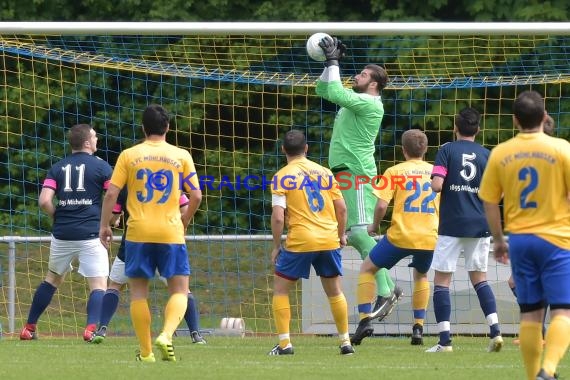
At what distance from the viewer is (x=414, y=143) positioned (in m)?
10.4

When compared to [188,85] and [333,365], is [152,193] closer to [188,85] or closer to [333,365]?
[333,365]

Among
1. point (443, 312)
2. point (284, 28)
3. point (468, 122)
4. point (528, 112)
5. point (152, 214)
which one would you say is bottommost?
point (443, 312)

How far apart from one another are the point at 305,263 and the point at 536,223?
2.74m

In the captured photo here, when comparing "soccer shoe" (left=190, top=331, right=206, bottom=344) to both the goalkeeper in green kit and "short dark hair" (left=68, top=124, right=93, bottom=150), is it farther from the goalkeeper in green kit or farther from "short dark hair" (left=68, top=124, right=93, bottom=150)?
"short dark hair" (left=68, top=124, right=93, bottom=150)

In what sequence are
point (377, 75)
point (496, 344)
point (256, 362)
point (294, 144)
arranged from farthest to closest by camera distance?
point (377, 75)
point (496, 344)
point (294, 144)
point (256, 362)

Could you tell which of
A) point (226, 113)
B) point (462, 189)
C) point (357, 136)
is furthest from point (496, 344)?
point (226, 113)

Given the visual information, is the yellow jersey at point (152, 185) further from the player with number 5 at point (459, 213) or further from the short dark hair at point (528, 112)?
the short dark hair at point (528, 112)

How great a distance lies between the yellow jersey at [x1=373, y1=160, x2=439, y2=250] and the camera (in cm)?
1019

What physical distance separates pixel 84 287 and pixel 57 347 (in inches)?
223

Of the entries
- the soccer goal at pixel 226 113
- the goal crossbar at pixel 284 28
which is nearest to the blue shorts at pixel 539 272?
the goal crossbar at pixel 284 28

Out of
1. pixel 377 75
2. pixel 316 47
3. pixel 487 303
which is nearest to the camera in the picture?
pixel 487 303

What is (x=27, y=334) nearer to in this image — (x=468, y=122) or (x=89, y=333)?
(x=89, y=333)

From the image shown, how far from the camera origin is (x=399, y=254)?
33.5ft

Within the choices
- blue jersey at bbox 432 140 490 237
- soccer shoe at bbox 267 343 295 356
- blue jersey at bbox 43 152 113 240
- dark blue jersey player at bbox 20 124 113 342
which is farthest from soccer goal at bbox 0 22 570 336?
soccer shoe at bbox 267 343 295 356
